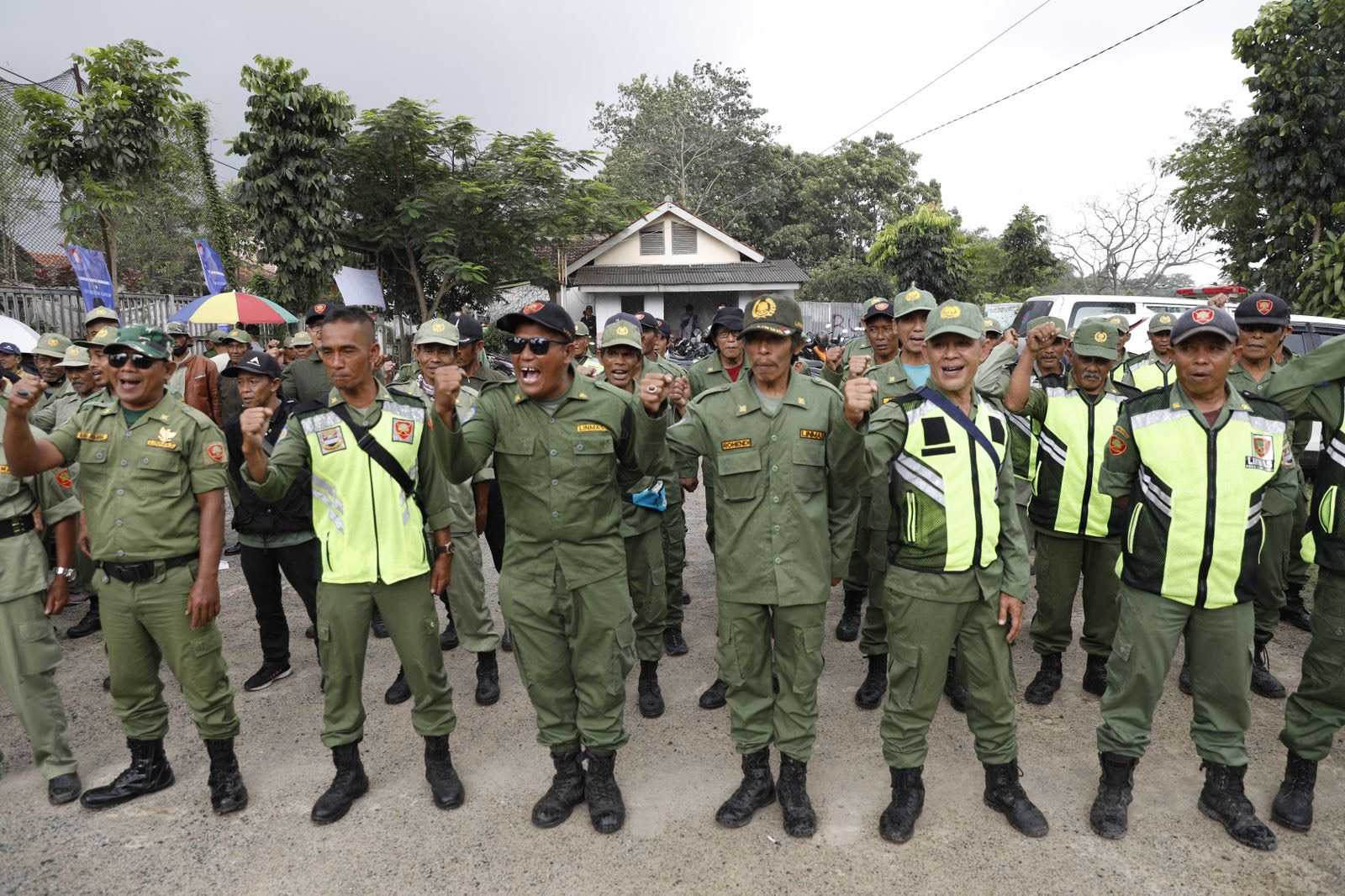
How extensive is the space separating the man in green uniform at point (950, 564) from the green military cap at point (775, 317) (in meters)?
0.50

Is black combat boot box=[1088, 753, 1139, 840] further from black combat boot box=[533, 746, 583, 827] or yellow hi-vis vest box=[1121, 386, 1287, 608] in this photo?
black combat boot box=[533, 746, 583, 827]

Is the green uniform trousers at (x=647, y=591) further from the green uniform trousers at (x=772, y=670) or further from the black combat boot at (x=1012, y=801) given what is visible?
the black combat boot at (x=1012, y=801)

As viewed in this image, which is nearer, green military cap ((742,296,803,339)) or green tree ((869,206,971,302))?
green military cap ((742,296,803,339))

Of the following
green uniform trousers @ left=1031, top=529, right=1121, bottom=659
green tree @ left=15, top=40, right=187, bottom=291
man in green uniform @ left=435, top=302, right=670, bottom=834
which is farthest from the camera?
green tree @ left=15, top=40, right=187, bottom=291

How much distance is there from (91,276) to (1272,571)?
11.9 meters

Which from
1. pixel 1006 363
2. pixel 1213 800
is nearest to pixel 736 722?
pixel 1213 800

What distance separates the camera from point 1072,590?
13.6 ft

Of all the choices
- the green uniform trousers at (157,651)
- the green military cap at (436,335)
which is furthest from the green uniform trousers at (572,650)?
the green military cap at (436,335)

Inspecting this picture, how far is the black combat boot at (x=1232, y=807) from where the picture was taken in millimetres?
2932

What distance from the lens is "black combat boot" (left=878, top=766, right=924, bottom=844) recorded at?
9.91 feet

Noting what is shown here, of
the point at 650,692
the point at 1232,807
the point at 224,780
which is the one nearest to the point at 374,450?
the point at 224,780

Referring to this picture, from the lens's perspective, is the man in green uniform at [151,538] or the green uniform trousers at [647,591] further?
the green uniform trousers at [647,591]

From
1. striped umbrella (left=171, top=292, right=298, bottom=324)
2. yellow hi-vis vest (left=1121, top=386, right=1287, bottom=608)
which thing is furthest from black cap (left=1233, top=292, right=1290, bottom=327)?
striped umbrella (left=171, top=292, right=298, bottom=324)

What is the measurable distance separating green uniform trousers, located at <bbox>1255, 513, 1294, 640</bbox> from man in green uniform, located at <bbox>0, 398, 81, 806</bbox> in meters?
5.71
